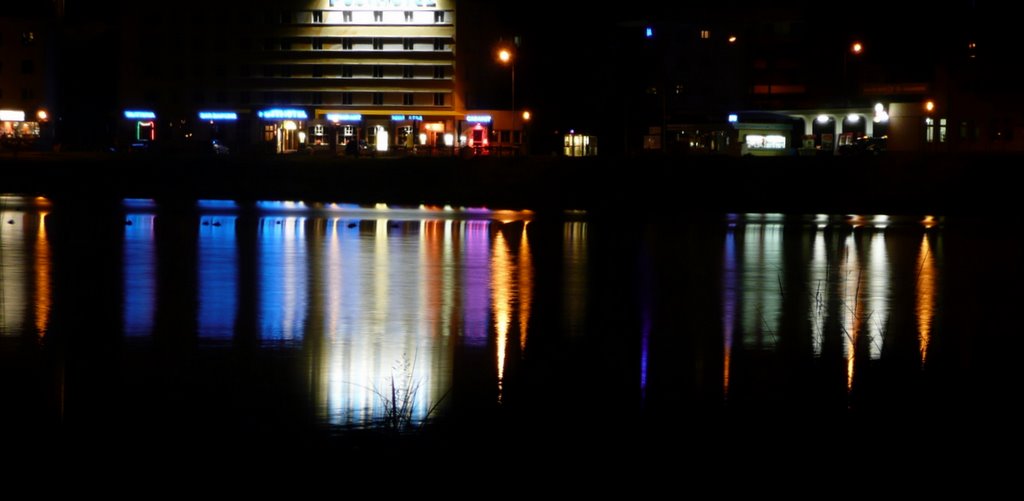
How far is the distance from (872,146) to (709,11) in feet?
95.9

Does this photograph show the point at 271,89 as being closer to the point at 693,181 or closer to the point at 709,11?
the point at 709,11

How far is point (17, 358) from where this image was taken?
13555mm

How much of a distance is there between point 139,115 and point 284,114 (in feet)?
46.6

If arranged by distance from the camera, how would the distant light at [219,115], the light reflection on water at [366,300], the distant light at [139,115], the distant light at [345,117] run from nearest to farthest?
the light reflection on water at [366,300], the distant light at [345,117], the distant light at [219,115], the distant light at [139,115]

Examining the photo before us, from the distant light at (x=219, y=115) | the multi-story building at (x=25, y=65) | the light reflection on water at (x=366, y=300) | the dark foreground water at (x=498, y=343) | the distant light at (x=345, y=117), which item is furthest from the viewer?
the multi-story building at (x=25, y=65)

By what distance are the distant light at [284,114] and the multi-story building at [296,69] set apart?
5.46 ft

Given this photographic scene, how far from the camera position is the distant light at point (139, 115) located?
339 ft

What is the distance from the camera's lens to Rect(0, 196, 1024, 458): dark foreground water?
36.0 feet

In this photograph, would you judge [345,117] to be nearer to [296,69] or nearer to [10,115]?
[296,69]

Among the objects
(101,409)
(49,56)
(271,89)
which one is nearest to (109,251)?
(101,409)

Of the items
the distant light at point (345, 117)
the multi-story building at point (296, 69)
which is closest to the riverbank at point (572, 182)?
the distant light at point (345, 117)

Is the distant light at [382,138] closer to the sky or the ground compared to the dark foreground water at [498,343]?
closer to the sky

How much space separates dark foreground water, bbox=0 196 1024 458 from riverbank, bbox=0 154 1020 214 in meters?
21.6

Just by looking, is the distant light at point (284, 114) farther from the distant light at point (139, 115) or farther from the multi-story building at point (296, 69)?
the distant light at point (139, 115)
